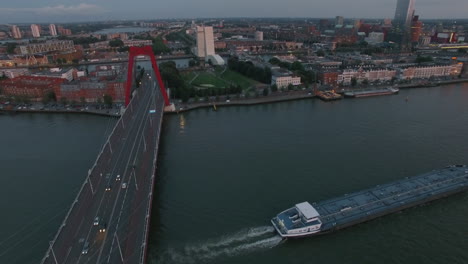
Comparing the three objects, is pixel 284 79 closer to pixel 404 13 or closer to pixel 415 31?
pixel 415 31

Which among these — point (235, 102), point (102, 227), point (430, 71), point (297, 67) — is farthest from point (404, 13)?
point (102, 227)

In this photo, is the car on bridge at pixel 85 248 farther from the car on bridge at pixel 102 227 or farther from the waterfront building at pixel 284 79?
the waterfront building at pixel 284 79

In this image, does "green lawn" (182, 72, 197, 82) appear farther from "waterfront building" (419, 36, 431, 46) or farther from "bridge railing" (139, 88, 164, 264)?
"waterfront building" (419, 36, 431, 46)

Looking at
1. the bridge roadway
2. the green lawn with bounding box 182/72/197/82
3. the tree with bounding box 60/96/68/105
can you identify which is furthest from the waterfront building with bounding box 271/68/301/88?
the tree with bounding box 60/96/68/105

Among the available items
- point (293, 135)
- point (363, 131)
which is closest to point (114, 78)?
point (293, 135)

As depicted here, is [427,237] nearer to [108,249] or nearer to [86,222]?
[108,249]

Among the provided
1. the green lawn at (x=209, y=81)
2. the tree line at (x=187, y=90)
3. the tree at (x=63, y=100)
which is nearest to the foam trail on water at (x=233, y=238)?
the tree line at (x=187, y=90)
